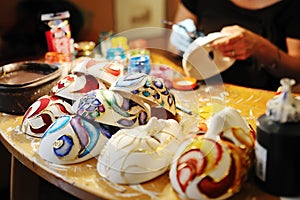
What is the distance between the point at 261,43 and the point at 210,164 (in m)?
0.76

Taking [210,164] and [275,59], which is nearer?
[210,164]

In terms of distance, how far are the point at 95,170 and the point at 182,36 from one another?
2.16 feet

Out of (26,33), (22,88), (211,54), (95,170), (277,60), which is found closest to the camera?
(95,170)

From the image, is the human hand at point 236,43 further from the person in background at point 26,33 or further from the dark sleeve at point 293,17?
the person in background at point 26,33

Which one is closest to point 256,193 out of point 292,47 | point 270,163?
point 270,163

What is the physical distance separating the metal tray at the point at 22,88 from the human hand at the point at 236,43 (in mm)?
481

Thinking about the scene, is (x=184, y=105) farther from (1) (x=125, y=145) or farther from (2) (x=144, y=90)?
(1) (x=125, y=145)

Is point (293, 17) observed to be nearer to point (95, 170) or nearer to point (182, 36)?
point (182, 36)

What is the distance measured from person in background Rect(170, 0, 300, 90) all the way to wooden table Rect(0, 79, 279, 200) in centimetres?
17

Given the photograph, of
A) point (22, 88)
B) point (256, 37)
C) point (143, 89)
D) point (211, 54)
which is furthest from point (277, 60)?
point (22, 88)

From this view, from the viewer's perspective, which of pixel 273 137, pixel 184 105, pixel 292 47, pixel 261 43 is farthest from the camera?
pixel 292 47

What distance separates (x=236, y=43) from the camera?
4.50ft

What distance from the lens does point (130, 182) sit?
83 centimetres

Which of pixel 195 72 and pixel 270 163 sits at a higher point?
pixel 270 163
